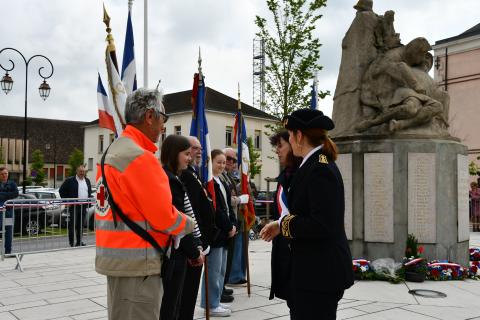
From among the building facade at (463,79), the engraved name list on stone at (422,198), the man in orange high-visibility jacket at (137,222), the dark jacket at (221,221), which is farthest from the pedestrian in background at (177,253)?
the building facade at (463,79)

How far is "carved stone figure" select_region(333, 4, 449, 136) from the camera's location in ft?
27.6

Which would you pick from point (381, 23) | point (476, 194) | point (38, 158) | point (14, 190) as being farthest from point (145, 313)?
point (38, 158)

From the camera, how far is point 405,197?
26.6 feet

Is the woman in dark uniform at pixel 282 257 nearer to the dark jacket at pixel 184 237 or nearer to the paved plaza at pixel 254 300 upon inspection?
the dark jacket at pixel 184 237

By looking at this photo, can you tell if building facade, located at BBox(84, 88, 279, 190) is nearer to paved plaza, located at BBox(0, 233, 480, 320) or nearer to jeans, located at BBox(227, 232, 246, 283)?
jeans, located at BBox(227, 232, 246, 283)

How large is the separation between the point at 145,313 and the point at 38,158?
63403mm

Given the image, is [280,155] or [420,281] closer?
[280,155]

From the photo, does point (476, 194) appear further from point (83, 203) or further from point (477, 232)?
point (83, 203)

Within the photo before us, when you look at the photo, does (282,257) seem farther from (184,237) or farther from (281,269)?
(184,237)

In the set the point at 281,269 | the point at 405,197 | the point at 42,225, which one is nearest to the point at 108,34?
the point at 281,269

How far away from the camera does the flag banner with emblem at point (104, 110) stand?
4.79 m

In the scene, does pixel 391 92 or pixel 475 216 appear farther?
pixel 475 216

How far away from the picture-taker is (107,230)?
3000mm

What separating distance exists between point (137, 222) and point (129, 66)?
7.27 ft
